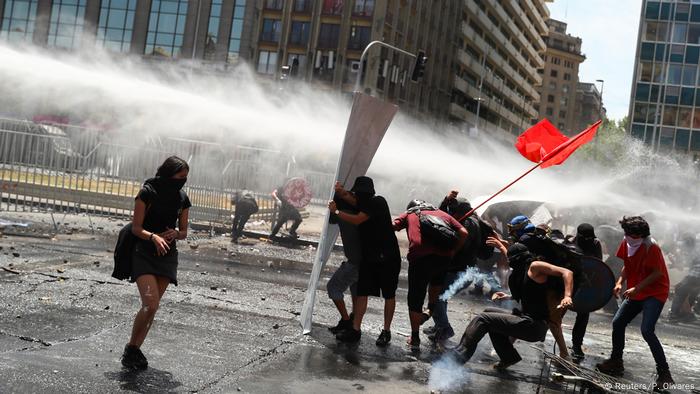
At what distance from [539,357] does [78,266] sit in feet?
19.6

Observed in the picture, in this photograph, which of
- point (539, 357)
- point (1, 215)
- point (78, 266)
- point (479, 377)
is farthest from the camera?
point (1, 215)

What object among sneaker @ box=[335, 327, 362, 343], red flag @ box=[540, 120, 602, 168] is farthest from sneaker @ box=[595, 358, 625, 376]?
sneaker @ box=[335, 327, 362, 343]

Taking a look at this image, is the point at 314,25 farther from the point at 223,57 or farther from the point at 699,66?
the point at 699,66

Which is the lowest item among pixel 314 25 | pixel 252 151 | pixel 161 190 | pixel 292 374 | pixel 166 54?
pixel 292 374

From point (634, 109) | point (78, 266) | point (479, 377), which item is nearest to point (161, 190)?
point (479, 377)

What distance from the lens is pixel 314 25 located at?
2108 inches

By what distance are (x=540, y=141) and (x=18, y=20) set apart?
5834 cm

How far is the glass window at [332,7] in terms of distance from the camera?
174 feet

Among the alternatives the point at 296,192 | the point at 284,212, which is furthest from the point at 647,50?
the point at 284,212

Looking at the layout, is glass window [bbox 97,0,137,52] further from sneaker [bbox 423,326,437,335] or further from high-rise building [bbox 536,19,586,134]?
high-rise building [bbox 536,19,586,134]

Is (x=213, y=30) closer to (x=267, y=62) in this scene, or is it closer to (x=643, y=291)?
(x=267, y=62)

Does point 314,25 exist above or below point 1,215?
above

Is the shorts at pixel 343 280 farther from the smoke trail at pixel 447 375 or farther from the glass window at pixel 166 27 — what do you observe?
the glass window at pixel 166 27

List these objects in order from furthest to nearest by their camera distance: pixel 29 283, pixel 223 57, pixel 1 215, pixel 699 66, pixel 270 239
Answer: pixel 699 66
pixel 223 57
pixel 270 239
pixel 1 215
pixel 29 283
